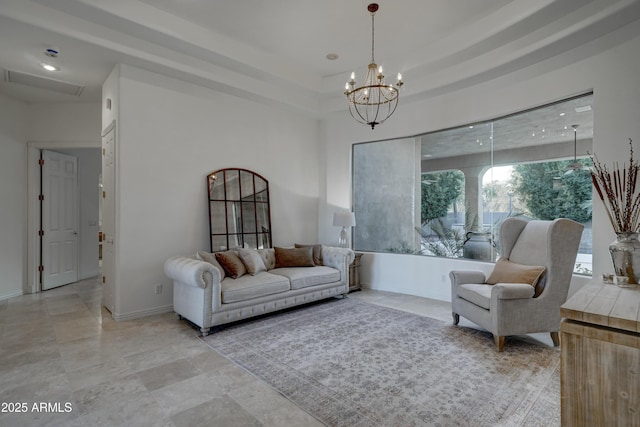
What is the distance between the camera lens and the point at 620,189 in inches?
123

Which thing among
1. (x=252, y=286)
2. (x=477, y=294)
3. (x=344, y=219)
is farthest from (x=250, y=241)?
(x=477, y=294)

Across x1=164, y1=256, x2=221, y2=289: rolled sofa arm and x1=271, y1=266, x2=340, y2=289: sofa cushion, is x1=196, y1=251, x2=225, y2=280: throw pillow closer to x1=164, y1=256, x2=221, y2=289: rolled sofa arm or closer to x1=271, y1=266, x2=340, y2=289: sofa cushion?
x1=164, y1=256, x2=221, y2=289: rolled sofa arm

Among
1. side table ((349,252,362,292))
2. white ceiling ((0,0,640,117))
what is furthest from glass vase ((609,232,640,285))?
side table ((349,252,362,292))

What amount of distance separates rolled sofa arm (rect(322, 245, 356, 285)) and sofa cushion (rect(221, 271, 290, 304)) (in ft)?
A: 3.32

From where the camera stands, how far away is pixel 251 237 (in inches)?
200

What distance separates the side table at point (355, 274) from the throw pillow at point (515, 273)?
2211 mm

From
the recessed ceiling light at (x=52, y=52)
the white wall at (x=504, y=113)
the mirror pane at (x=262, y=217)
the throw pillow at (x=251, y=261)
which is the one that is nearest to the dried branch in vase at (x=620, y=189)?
the white wall at (x=504, y=113)

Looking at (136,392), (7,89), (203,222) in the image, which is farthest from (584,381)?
(7,89)

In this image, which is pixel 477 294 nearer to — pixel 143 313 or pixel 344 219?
pixel 344 219

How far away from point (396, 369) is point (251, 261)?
91.7 inches

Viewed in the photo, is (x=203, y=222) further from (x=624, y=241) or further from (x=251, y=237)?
(x=624, y=241)

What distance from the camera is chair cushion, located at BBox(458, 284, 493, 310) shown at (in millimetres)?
3176

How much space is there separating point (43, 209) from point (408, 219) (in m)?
6.17

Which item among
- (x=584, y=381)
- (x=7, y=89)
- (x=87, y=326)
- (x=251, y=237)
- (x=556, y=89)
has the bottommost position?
(x=87, y=326)
